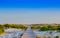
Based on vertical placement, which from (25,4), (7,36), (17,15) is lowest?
(7,36)

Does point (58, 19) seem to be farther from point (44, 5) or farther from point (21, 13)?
point (21, 13)

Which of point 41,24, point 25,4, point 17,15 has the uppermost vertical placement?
point 25,4

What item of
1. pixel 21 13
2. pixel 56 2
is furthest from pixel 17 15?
pixel 56 2

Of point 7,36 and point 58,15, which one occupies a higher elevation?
point 58,15

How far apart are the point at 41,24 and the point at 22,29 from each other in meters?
0.28

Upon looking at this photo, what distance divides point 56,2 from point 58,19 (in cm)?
24

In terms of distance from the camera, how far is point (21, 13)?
7.45 feet

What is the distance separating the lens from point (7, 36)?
2.21 m

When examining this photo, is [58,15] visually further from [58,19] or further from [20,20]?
[20,20]

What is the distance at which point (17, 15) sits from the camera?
228 cm

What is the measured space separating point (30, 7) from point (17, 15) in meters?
0.22

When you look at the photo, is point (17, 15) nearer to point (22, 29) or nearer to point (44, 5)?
point (22, 29)

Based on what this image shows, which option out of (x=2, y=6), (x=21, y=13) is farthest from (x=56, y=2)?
(x=2, y=6)

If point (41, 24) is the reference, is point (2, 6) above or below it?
above
